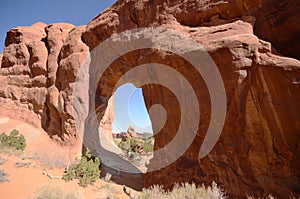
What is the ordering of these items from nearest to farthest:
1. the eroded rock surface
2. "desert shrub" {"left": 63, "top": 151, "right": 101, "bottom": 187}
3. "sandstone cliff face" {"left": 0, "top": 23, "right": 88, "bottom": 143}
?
the eroded rock surface < "desert shrub" {"left": 63, "top": 151, "right": 101, "bottom": 187} < "sandstone cliff face" {"left": 0, "top": 23, "right": 88, "bottom": 143}

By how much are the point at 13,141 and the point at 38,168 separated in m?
2.66

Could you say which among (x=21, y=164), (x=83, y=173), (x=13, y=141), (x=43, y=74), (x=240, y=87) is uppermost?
(x=43, y=74)

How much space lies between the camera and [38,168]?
737cm

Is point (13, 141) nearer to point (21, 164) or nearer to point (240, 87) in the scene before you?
point (21, 164)

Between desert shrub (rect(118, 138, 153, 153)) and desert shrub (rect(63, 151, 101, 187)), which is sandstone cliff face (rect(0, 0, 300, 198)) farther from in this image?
desert shrub (rect(118, 138, 153, 153))

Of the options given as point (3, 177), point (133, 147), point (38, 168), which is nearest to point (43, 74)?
point (38, 168)

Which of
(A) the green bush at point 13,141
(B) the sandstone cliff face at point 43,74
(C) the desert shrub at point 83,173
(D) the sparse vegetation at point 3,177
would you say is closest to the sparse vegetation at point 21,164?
(D) the sparse vegetation at point 3,177

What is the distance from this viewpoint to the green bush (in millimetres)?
8688

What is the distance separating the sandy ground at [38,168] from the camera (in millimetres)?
5473

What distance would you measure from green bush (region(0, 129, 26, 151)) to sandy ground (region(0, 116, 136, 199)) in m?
0.30

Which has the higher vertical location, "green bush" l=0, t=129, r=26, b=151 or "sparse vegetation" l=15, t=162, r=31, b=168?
"green bush" l=0, t=129, r=26, b=151

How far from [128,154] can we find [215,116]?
11.0 meters

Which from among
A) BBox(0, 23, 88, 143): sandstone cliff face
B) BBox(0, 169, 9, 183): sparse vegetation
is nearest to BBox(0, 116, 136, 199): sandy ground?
BBox(0, 169, 9, 183): sparse vegetation

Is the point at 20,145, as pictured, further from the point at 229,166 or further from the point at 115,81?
the point at 229,166
